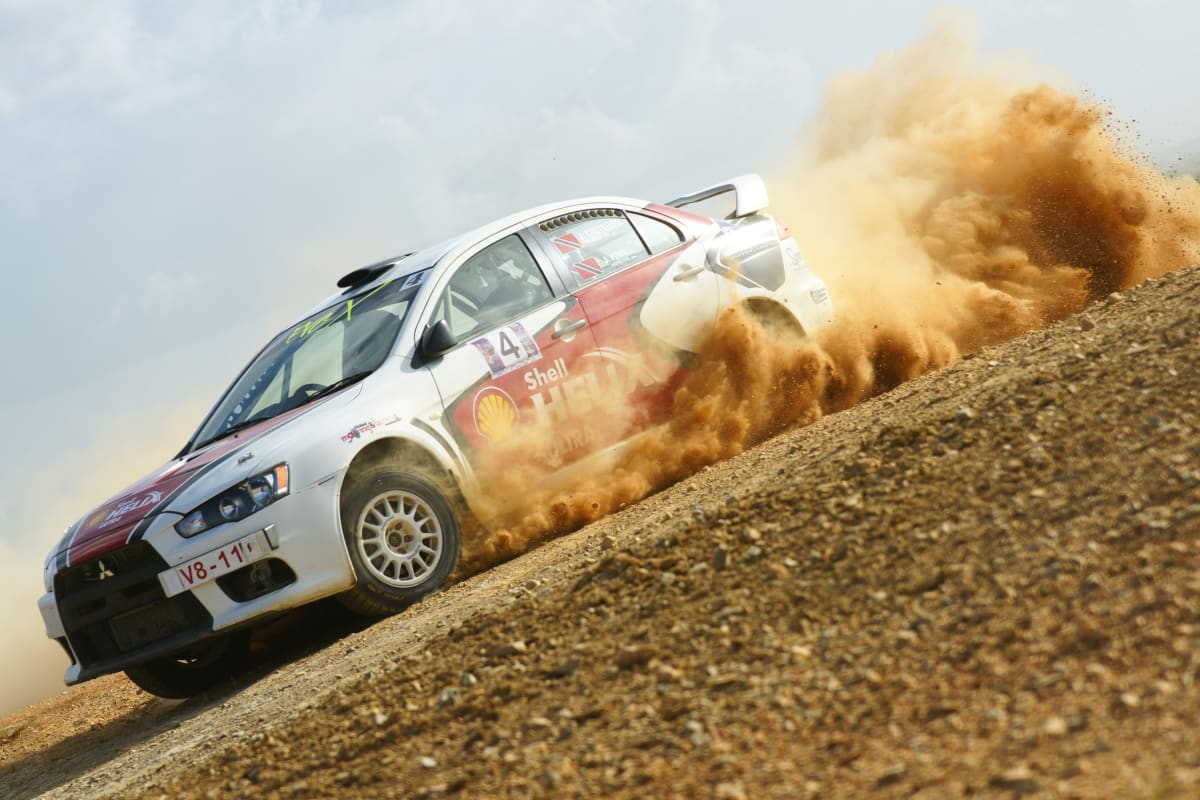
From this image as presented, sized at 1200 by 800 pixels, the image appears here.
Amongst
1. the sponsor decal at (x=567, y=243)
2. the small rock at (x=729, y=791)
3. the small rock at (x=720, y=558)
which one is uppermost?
the sponsor decal at (x=567, y=243)

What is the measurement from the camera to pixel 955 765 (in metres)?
2.89

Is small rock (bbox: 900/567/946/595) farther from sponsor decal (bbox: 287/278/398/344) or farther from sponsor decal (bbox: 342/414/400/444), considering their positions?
sponsor decal (bbox: 287/278/398/344)

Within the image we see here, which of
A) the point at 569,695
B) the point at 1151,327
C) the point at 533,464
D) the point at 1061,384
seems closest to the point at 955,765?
the point at 569,695

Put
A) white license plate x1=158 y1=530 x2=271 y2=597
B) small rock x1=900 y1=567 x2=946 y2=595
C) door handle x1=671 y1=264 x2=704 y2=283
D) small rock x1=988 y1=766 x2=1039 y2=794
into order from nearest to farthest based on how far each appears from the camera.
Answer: small rock x1=988 y1=766 x2=1039 y2=794
small rock x1=900 y1=567 x2=946 y2=595
white license plate x1=158 y1=530 x2=271 y2=597
door handle x1=671 y1=264 x2=704 y2=283

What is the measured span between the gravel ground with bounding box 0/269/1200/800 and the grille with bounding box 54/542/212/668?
47cm

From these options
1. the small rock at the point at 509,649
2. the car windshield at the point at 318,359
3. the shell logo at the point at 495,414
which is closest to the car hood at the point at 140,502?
the car windshield at the point at 318,359

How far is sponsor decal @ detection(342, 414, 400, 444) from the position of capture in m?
6.31

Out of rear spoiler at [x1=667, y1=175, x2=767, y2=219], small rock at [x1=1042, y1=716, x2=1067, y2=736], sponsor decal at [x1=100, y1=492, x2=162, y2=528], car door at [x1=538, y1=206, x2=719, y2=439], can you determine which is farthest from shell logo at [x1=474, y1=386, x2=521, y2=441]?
small rock at [x1=1042, y1=716, x2=1067, y2=736]

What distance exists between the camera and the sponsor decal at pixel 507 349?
6973mm

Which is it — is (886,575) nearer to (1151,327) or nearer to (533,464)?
(1151,327)

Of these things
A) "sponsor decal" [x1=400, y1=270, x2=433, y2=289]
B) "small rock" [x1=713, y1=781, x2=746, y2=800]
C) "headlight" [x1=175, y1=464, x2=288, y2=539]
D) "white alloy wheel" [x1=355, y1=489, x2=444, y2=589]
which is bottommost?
"small rock" [x1=713, y1=781, x2=746, y2=800]

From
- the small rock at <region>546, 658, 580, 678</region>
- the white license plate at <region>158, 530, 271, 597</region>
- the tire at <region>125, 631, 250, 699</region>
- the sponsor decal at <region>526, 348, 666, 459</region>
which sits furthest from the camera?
the sponsor decal at <region>526, 348, 666, 459</region>

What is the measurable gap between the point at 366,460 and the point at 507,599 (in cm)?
139

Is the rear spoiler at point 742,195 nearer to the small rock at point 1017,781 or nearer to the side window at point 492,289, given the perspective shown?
the side window at point 492,289
